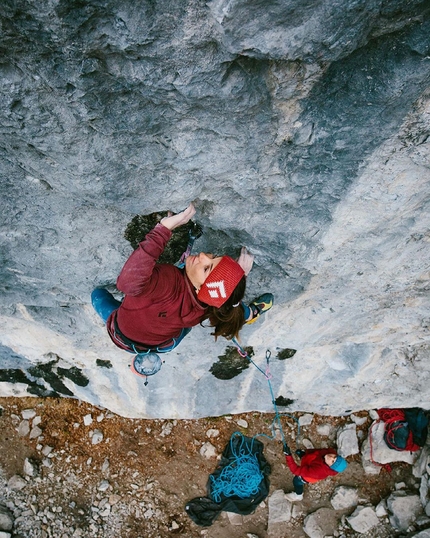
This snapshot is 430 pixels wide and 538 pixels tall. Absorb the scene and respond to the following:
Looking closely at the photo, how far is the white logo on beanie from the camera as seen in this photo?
2.66 metres

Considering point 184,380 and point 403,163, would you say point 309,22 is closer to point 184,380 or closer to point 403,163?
point 403,163

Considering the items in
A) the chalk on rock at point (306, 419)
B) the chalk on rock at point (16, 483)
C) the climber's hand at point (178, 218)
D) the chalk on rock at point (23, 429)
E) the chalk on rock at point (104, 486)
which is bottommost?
the chalk on rock at point (16, 483)

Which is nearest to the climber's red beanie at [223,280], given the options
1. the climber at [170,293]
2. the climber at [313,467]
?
the climber at [170,293]

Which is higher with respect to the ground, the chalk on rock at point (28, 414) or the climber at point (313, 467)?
the climber at point (313, 467)

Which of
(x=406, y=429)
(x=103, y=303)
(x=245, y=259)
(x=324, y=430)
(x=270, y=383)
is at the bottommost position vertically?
(x=324, y=430)

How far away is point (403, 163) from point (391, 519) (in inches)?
203

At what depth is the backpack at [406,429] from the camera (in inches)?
228

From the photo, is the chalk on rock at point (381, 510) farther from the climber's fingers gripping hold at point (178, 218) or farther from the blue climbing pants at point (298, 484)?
the climber's fingers gripping hold at point (178, 218)

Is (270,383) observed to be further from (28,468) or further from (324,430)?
(28,468)

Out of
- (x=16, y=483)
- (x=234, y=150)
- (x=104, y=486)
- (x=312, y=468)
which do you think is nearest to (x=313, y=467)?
(x=312, y=468)

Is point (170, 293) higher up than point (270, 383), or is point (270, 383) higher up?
point (170, 293)

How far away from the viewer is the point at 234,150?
2.37 metres

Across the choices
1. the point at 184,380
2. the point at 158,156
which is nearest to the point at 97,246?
the point at 158,156

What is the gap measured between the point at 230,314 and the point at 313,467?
3.57 meters
